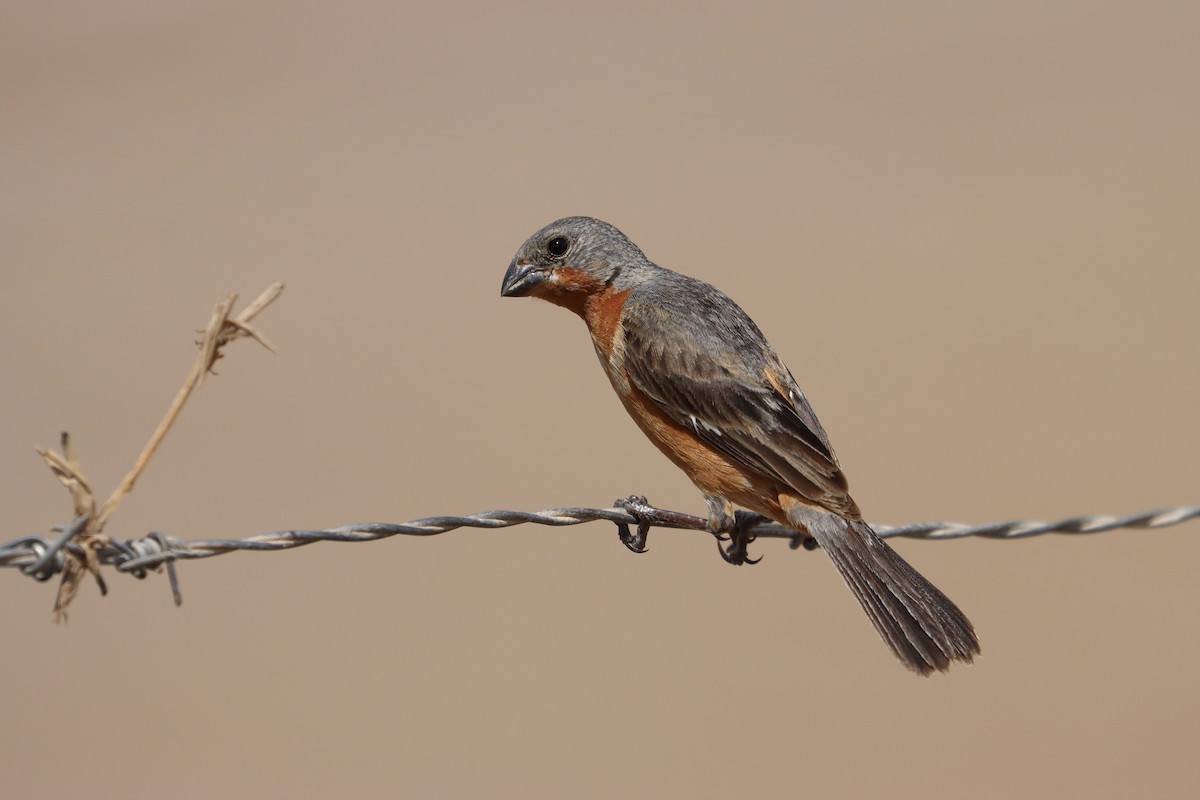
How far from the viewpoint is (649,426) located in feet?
18.1

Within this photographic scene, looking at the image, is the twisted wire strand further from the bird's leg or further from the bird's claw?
the bird's leg

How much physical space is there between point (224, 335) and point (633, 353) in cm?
259

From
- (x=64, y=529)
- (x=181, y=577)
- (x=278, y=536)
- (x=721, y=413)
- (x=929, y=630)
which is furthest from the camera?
(x=181, y=577)

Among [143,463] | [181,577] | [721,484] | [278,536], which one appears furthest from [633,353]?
[181,577]

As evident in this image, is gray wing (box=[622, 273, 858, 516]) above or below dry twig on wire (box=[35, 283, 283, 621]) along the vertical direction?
above

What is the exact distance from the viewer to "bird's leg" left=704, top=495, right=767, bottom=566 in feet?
18.2

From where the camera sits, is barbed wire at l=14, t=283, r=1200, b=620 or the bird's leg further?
the bird's leg

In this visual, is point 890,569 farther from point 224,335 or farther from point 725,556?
point 224,335

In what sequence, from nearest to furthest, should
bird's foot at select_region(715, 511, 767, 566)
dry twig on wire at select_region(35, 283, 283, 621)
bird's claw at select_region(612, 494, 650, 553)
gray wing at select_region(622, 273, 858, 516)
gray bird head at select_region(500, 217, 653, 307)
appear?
dry twig on wire at select_region(35, 283, 283, 621), bird's claw at select_region(612, 494, 650, 553), gray wing at select_region(622, 273, 858, 516), bird's foot at select_region(715, 511, 767, 566), gray bird head at select_region(500, 217, 653, 307)

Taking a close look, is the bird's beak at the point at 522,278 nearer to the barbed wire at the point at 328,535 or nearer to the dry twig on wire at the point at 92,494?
the barbed wire at the point at 328,535

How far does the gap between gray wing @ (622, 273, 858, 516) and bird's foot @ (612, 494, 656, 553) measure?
49cm

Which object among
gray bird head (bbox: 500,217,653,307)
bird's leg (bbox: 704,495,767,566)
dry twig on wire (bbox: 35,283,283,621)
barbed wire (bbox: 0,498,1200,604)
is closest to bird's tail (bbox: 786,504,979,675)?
barbed wire (bbox: 0,498,1200,604)

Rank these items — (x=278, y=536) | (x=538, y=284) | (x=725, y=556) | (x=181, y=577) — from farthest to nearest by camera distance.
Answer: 1. (x=181, y=577)
2. (x=538, y=284)
3. (x=725, y=556)
4. (x=278, y=536)

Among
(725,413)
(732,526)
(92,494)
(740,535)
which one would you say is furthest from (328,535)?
(740,535)
